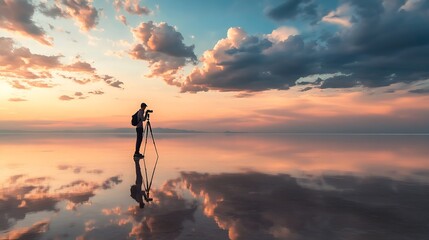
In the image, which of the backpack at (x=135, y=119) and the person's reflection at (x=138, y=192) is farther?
the backpack at (x=135, y=119)

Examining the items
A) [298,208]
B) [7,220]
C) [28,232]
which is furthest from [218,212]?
[7,220]

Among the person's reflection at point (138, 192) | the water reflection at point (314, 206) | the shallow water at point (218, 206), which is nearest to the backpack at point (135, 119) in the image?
the shallow water at point (218, 206)

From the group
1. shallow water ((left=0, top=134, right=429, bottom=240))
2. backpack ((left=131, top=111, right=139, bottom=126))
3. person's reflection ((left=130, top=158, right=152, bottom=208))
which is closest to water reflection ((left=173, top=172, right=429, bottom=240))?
shallow water ((left=0, top=134, right=429, bottom=240))

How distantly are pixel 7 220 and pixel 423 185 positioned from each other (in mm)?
11416

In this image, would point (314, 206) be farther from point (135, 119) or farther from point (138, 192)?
point (135, 119)

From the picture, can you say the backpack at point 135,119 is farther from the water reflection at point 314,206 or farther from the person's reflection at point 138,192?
the water reflection at point 314,206

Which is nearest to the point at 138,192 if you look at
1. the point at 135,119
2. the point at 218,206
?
the point at 218,206

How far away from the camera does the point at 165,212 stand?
21.5 feet

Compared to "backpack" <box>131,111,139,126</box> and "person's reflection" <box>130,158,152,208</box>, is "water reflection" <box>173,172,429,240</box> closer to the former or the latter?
"person's reflection" <box>130,158,152,208</box>

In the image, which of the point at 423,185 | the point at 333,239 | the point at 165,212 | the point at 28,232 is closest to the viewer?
the point at 333,239

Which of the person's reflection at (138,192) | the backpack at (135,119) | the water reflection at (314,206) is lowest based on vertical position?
the water reflection at (314,206)

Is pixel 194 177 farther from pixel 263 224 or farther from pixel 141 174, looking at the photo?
pixel 263 224

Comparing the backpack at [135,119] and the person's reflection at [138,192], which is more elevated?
the backpack at [135,119]

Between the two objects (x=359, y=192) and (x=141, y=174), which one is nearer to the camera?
(x=359, y=192)
